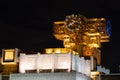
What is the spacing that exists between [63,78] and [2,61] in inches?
672

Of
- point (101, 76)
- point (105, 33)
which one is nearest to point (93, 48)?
point (105, 33)

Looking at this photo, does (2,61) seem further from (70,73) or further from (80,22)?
(80,22)

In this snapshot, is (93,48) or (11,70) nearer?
(11,70)

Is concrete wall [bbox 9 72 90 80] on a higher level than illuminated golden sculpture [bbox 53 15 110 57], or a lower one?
lower

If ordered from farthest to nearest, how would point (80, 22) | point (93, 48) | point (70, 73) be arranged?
point (93, 48), point (80, 22), point (70, 73)

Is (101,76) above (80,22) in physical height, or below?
below

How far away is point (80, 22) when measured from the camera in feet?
389

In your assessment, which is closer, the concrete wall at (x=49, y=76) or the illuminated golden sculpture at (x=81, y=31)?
the concrete wall at (x=49, y=76)

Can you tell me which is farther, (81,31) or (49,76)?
(81,31)

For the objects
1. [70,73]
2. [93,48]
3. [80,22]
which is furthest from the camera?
[93,48]

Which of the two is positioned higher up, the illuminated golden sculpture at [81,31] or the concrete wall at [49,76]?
the illuminated golden sculpture at [81,31]

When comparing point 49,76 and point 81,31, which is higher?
point 81,31

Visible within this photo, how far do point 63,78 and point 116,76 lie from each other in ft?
45.5

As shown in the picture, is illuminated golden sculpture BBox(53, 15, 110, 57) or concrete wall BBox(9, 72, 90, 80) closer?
concrete wall BBox(9, 72, 90, 80)
